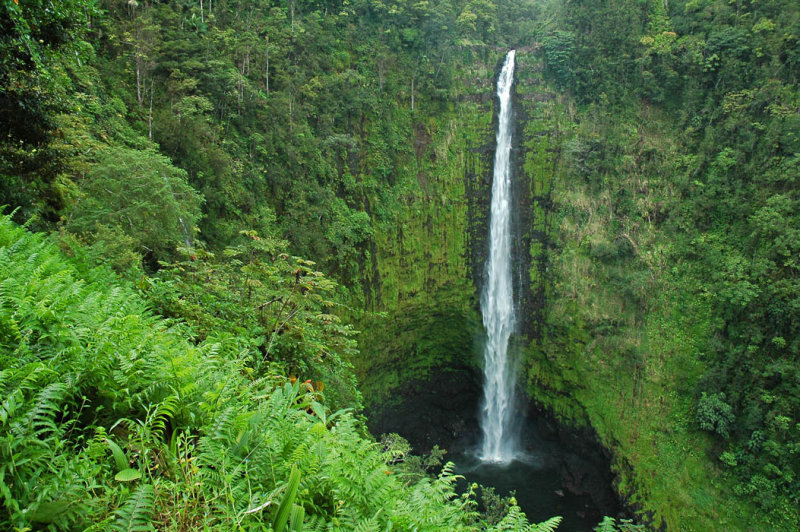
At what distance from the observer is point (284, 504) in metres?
1.84

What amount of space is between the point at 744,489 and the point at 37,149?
64.1 ft

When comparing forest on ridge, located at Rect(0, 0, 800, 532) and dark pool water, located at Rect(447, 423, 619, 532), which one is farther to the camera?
dark pool water, located at Rect(447, 423, 619, 532)

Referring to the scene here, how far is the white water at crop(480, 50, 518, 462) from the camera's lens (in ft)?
63.9

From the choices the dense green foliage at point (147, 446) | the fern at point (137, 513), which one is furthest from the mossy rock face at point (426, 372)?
the fern at point (137, 513)

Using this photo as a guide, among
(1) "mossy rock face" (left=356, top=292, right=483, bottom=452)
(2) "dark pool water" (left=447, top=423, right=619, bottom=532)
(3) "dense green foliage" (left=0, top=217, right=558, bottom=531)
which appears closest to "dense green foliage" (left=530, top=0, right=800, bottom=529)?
(2) "dark pool water" (left=447, top=423, right=619, bottom=532)

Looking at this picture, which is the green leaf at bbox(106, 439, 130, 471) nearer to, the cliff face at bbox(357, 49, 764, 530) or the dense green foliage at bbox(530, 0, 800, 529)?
the cliff face at bbox(357, 49, 764, 530)

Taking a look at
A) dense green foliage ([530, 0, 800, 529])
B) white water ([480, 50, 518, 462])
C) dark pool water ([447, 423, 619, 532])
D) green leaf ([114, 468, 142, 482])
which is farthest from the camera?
white water ([480, 50, 518, 462])

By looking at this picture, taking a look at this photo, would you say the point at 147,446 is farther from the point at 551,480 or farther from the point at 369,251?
the point at 551,480

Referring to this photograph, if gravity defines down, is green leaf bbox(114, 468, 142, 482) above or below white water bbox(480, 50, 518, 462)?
Answer: above

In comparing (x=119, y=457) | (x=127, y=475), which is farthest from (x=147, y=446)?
(x=127, y=475)

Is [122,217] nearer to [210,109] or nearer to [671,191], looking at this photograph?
[210,109]

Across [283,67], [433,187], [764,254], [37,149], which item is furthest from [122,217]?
[764,254]

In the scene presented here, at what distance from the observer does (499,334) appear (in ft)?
65.3

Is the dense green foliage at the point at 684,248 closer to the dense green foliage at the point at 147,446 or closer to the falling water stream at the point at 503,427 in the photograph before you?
the falling water stream at the point at 503,427
